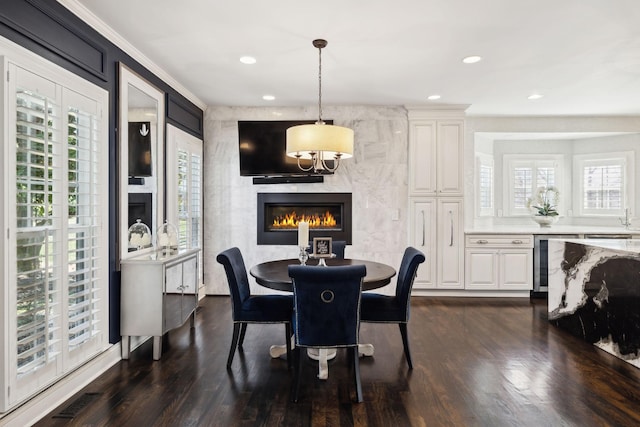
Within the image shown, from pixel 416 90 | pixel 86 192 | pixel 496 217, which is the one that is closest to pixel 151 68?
pixel 86 192

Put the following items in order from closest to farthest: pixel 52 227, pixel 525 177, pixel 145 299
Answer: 1. pixel 52 227
2. pixel 145 299
3. pixel 525 177

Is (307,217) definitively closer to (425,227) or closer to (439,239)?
(425,227)

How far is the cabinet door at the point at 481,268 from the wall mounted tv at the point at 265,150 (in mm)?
2390

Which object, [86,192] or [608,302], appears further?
[608,302]

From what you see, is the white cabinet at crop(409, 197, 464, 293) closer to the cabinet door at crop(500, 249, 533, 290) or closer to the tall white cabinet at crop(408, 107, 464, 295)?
the tall white cabinet at crop(408, 107, 464, 295)

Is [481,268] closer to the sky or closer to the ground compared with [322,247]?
closer to the ground

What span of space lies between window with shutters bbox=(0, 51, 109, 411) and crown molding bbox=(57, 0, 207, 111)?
1.44 feet

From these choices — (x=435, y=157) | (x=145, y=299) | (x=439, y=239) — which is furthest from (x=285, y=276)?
(x=435, y=157)

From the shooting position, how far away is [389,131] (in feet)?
17.1

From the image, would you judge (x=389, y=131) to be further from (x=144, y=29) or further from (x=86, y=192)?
(x=86, y=192)

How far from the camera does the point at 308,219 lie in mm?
5336

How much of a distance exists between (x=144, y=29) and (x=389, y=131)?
3180mm

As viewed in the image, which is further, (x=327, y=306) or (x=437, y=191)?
(x=437, y=191)

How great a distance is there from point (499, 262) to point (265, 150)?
11.1 feet
